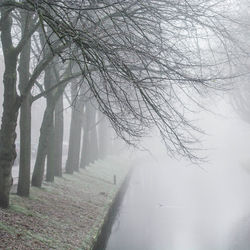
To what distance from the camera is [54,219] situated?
39.1ft

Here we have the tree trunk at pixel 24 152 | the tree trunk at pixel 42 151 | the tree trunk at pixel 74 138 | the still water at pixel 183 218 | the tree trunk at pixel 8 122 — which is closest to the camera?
the tree trunk at pixel 8 122

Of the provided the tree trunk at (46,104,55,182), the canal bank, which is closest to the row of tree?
the tree trunk at (46,104,55,182)

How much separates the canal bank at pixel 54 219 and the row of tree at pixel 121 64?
2.40ft

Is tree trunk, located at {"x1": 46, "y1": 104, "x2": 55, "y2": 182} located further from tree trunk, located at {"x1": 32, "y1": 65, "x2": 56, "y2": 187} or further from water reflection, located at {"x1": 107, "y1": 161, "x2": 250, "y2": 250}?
water reflection, located at {"x1": 107, "y1": 161, "x2": 250, "y2": 250}

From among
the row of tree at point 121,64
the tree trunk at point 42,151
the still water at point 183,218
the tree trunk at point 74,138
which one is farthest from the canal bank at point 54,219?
the tree trunk at point 74,138

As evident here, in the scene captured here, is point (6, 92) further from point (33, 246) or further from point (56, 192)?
point (56, 192)

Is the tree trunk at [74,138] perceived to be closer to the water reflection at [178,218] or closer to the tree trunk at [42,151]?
the water reflection at [178,218]

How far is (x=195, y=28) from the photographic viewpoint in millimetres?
10516

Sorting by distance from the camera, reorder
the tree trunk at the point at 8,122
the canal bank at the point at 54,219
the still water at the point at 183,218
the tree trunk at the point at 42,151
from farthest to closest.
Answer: the tree trunk at the point at 42,151, the still water at the point at 183,218, the tree trunk at the point at 8,122, the canal bank at the point at 54,219

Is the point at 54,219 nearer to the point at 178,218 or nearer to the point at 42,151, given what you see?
the point at 42,151

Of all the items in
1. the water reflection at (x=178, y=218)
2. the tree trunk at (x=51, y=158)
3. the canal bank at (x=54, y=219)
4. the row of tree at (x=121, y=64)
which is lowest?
the water reflection at (x=178, y=218)

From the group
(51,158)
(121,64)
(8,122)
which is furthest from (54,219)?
(51,158)

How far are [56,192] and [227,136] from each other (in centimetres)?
8432

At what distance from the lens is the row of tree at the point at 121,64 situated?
24.4 feet
